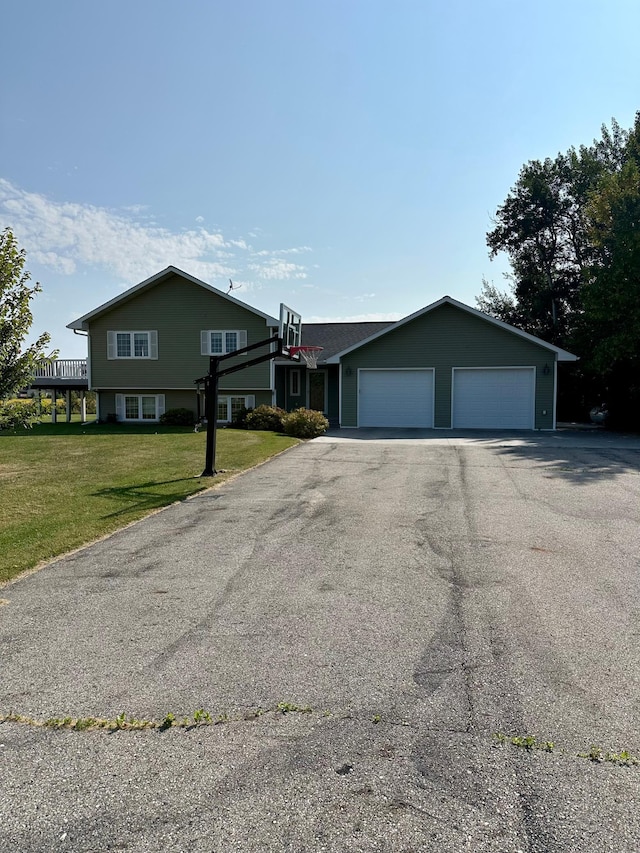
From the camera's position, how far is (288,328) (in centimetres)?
1317

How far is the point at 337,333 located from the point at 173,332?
9.07 m

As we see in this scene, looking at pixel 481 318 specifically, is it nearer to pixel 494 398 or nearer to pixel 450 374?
pixel 450 374

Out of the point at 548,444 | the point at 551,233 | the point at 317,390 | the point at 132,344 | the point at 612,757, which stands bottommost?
the point at 612,757

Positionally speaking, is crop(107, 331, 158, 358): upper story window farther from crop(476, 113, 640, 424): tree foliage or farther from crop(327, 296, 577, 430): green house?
crop(476, 113, 640, 424): tree foliage

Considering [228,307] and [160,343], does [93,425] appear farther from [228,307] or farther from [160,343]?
[228,307]

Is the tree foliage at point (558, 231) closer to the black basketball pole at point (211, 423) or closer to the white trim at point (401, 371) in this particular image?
the white trim at point (401, 371)

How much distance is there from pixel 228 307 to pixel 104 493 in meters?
16.4

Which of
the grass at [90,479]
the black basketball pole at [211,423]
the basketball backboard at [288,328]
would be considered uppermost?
the basketball backboard at [288,328]

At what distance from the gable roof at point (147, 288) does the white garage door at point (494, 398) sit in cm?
813

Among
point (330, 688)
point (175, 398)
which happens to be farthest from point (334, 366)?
point (330, 688)

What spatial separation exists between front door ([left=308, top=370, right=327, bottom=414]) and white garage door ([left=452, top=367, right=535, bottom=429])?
7832mm

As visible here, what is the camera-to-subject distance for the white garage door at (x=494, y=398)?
2188 centimetres

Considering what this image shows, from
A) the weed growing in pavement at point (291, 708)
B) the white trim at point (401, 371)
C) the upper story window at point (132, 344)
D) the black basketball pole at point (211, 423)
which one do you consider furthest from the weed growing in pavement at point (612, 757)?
the upper story window at point (132, 344)

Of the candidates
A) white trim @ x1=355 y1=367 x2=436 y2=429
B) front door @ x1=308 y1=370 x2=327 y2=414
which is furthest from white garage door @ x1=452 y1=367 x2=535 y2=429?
front door @ x1=308 y1=370 x2=327 y2=414
